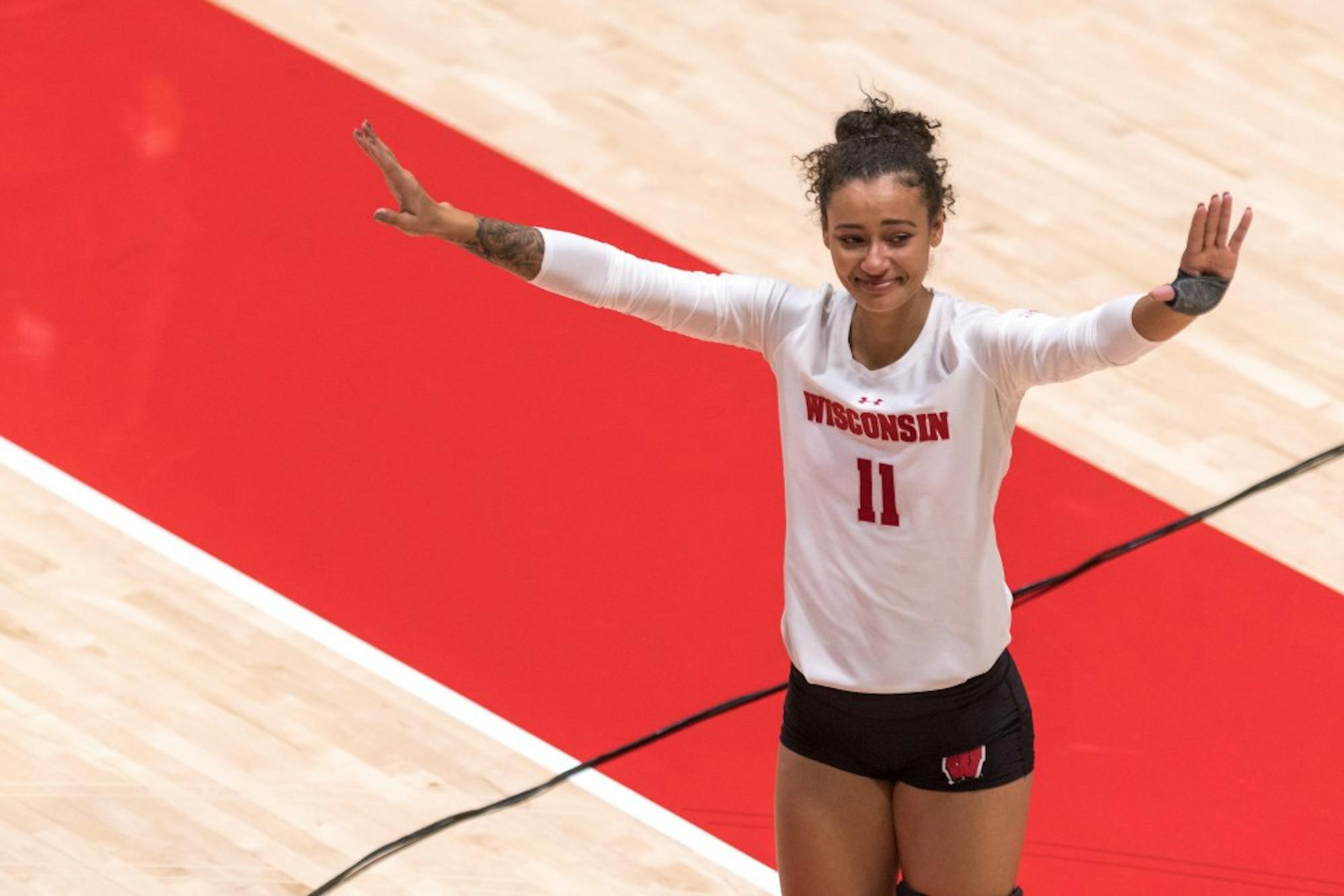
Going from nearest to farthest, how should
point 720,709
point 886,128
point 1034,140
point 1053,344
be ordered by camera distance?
point 1053,344 < point 886,128 < point 720,709 < point 1034,140

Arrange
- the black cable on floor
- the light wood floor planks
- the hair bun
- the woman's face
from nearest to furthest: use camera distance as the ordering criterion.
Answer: the woman's face, the hair bun, the black cable on floor, the light wood floor planks

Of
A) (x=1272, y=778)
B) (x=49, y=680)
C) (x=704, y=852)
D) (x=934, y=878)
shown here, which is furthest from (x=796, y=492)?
(x=49, y=680)

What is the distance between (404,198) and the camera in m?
3.24

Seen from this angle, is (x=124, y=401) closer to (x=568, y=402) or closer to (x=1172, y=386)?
(x=568, y=402)

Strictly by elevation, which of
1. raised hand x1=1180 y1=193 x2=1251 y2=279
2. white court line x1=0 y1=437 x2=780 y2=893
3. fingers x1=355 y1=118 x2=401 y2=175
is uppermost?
raised hand x1=1180 y1=193 x2=1251 y2=279

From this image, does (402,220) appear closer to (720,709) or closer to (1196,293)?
(1196,293)

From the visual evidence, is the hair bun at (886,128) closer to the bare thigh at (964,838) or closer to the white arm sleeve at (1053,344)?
the white arm sleeve at (1053,344)

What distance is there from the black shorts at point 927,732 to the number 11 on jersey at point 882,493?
0.93 feet

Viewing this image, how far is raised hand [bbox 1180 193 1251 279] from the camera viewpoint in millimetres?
2977

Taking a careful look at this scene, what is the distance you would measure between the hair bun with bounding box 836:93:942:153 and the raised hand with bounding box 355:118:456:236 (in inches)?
24.2

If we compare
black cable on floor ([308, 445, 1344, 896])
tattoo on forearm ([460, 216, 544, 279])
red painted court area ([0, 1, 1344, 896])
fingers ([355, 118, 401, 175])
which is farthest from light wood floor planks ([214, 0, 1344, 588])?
fingers ([355, 118, 401, 175])

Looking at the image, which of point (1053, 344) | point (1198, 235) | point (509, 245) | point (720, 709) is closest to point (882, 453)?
point (1053, 344)

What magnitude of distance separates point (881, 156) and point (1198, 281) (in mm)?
514

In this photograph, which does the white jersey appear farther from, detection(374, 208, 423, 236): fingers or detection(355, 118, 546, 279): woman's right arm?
detection(374, 208, 423, 236): fingers
